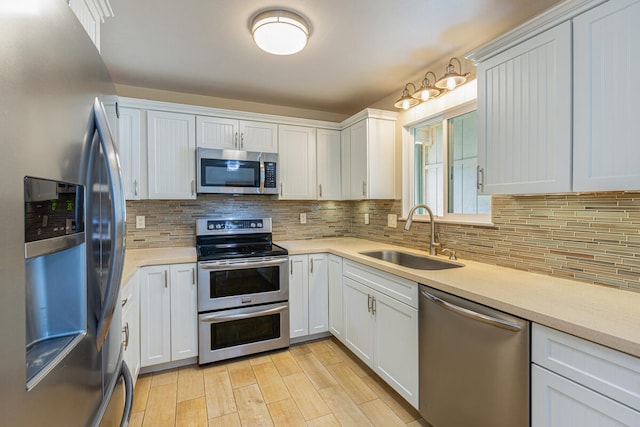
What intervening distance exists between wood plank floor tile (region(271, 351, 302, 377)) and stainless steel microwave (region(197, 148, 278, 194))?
1.44m

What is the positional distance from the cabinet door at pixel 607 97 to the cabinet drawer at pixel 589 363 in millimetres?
633

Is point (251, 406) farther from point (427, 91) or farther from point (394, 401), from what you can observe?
point (427, 91)

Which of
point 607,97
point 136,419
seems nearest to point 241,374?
point 136,419

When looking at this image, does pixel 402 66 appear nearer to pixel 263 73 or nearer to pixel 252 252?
pixel 263 73

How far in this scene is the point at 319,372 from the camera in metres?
2.30

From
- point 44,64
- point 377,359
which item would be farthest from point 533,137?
point 44,64

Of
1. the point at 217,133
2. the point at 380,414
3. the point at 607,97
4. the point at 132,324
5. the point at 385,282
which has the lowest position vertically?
the point at 380,414

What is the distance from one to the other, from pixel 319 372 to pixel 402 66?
247 centimetres

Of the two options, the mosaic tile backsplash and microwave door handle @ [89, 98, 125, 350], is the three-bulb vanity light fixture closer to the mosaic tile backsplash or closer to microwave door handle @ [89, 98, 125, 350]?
the mosaic tile backsplash

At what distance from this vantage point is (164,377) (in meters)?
2.25

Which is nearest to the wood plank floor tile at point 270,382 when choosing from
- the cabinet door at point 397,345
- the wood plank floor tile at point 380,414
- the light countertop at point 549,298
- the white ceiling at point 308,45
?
the wood plank floor tile at point 380,414

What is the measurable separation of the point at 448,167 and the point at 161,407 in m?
2.63

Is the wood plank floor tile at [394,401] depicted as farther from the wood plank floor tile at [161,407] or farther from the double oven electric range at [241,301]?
the wood plank floor tile at [161,407]

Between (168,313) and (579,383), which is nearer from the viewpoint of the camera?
(579,383)
